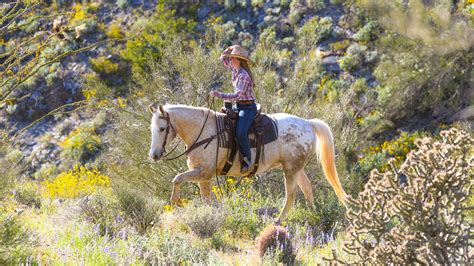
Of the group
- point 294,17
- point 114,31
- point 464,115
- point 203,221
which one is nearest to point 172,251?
point 203,221

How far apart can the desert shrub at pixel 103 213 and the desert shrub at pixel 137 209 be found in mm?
139

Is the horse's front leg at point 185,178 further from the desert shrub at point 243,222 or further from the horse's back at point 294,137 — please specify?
the horse's back at point 294,137

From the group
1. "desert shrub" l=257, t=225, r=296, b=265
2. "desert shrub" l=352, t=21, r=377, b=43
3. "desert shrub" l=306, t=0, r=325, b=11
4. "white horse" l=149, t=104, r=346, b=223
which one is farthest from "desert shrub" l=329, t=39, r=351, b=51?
"desert shrub" l=257, t=225, r=296, b=265

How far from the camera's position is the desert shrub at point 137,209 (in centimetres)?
870

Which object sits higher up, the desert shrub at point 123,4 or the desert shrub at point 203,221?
the desert shrub at point 203,221

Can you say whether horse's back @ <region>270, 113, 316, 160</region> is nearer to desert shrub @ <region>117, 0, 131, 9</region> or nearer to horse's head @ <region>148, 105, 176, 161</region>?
horse's head @ <region>148, 105, 176, 161</region>

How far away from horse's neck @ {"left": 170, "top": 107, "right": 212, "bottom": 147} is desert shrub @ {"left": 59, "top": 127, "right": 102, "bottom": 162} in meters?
17.3

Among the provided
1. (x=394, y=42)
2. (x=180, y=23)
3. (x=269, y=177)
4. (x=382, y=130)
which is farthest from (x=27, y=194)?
(x=180, y=23)

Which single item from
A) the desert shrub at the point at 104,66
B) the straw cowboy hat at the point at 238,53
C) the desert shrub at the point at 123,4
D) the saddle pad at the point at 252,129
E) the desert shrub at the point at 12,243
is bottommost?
the desert shrub at the point at 104,66

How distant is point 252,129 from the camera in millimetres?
9109

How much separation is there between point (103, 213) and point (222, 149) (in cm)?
194

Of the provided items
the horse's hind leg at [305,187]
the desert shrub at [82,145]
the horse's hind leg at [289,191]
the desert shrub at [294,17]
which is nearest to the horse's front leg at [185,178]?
the horse's hind leg at [289,191]

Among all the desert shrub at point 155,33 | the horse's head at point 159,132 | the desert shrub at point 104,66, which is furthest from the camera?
the desert shrub at point 104,66

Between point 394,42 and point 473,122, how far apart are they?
4.88m
